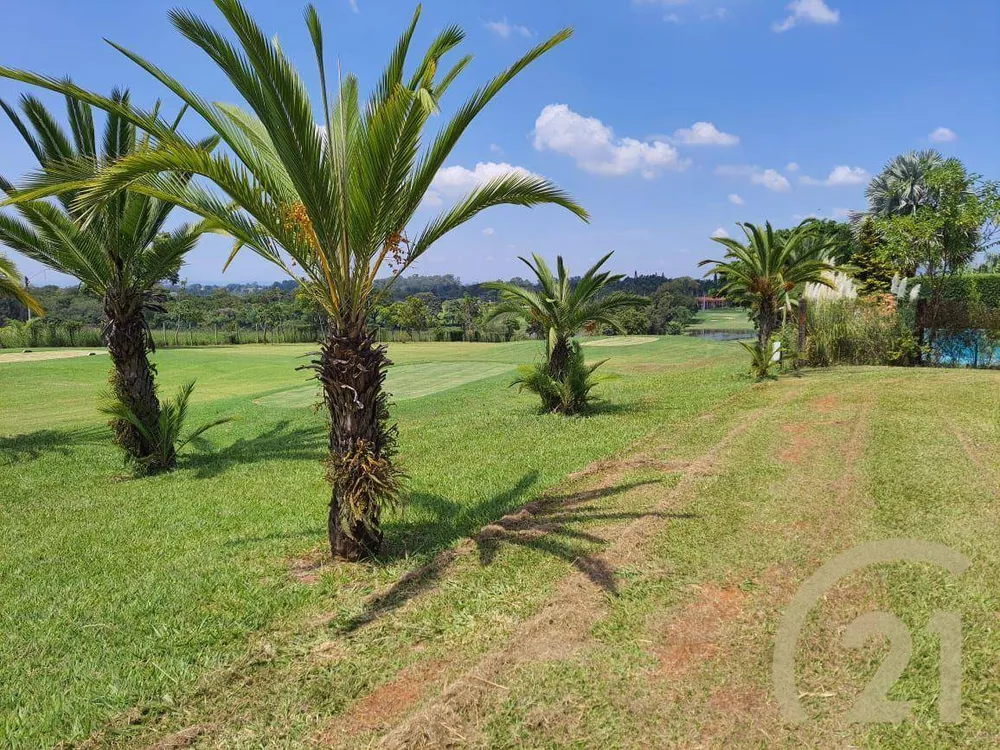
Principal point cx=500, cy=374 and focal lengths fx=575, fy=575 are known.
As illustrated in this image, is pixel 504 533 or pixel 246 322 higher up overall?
pixel 246 322

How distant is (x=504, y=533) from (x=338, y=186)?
3631 mm

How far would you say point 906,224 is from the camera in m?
17.7

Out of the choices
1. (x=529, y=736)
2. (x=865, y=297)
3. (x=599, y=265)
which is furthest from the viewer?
(x=865, y=297)

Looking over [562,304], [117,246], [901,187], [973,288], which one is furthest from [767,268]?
[901,187]

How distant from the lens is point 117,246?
364 inches

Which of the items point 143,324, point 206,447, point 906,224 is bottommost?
point 206,447

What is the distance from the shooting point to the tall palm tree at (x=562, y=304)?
41.0ft

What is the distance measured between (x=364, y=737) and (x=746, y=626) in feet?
8.36

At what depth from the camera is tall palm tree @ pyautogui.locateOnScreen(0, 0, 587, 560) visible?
440 centimetres

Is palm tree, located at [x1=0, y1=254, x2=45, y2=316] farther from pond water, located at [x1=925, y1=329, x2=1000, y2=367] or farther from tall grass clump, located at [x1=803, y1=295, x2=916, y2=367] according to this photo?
pond water, located at [x1=925, y1=329, x2=1000, y2=367]

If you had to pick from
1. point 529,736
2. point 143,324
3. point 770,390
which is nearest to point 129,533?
point 143,324

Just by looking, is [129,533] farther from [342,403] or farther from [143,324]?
[143,324]

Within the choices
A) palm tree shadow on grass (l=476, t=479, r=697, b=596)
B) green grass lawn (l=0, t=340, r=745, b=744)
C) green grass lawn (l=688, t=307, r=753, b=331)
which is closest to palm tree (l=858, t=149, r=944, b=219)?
green grass lawn (l=688, t=307, r=753, b=331)

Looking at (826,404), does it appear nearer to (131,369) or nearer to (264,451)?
(264,451)
